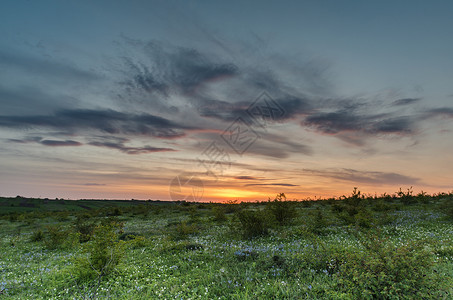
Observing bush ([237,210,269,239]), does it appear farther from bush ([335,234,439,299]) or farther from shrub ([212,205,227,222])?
shrub ([212,205,227,222])

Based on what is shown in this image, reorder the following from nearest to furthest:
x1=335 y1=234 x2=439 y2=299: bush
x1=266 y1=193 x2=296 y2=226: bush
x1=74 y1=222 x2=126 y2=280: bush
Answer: x1=335 y1=234 x2=439 y2=299: bush → x1=74 y1=222 x2=126 y2=280: bush → x1=266 y1=193 x2=296 y2=226: bush

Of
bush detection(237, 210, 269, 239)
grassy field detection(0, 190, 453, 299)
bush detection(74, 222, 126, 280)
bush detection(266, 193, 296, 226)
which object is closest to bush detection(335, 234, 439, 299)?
grassy field detection(0, 190, 453, 299)

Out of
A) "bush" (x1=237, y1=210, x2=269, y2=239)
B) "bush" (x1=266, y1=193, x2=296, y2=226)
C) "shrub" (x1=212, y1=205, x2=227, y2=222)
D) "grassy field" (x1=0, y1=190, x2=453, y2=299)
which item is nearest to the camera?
"grassy field" (x1=0, y1=190, x2=453, y2=299)

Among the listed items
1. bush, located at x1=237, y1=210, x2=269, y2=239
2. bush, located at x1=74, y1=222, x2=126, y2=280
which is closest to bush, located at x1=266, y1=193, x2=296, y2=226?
bush, located at x1=237, y1=210, x2=269, y2=239

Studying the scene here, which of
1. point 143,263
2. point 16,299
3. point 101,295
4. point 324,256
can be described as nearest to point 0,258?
point 16,299

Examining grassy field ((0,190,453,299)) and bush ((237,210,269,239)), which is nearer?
grassy field ((0,190,453,299))

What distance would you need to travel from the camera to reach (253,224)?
14.5m

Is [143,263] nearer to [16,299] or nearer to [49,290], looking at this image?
[49,290]

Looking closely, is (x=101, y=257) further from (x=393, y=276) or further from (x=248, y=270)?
(x=393, y=276)

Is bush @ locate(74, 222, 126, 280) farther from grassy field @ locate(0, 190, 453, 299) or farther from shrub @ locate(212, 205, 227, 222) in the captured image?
shrub @ locate(212, 205, 227, 222)

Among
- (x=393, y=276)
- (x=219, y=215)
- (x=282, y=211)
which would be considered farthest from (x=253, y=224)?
(x=219, y=215)

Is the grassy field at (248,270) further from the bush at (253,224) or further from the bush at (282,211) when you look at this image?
the bush at (282,211)

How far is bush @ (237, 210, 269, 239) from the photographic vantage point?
1445cm

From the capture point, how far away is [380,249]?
271 inches
